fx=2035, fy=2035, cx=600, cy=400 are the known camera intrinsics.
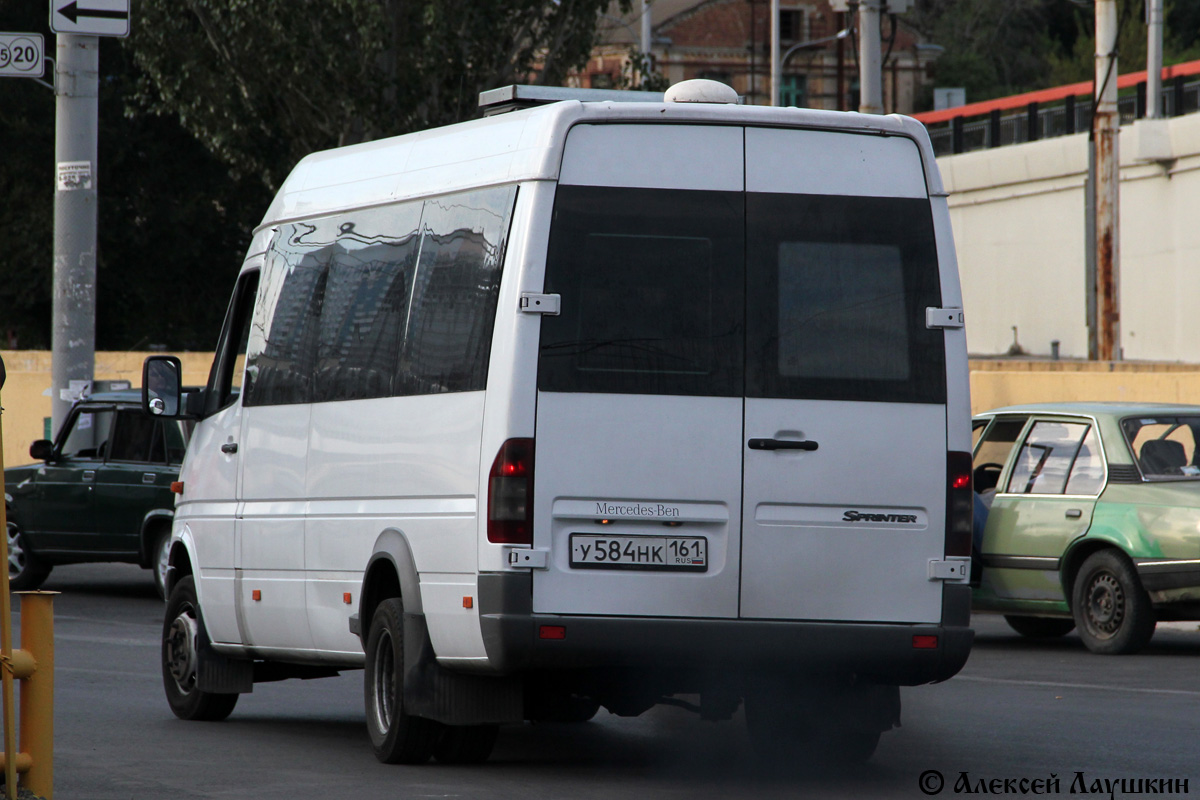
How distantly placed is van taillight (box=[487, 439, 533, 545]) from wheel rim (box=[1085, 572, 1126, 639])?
6.65 m

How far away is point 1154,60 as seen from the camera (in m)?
40.9

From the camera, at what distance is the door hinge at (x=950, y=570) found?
7473mm

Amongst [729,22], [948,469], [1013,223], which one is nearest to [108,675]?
[948,469]

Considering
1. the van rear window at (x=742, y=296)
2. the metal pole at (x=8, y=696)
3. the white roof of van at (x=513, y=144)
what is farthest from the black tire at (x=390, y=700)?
the metal pole at (x=8, y=696)

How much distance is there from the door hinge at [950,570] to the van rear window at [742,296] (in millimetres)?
599

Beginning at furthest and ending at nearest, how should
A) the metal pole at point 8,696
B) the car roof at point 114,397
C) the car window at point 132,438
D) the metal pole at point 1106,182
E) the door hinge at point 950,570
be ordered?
the metal pole at point 1106,182 → the car roof at point 114,397 → the car window at point 132,438 → the door hinge at point 950,570 → the metal pole at point 8,696

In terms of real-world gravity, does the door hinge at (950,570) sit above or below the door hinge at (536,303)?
below

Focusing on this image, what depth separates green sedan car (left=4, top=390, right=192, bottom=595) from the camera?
16812mm

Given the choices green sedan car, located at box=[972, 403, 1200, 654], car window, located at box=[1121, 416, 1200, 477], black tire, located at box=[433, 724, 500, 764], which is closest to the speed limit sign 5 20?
green sedan car, located at box=[972, 403, 1200, 654]

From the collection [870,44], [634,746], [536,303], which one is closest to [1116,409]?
[634,746]

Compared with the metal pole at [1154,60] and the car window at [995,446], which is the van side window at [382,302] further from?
the metal pole at [1154,60]

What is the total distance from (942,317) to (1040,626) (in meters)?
7.29

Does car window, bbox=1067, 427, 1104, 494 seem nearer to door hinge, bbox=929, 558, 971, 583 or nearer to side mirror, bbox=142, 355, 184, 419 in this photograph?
door hinge, bbox=929, 558, 971, 583

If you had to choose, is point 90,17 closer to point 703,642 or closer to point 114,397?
point 114,397
